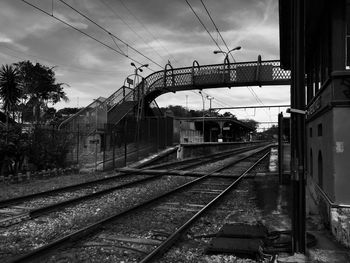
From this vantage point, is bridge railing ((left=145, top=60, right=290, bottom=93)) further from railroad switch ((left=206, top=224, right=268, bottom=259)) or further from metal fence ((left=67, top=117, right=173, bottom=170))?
railroad switch ((left=206, top=224, right=268, bottom=259))

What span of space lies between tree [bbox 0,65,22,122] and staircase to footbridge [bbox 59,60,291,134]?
6166mm

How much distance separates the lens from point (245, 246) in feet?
23.3

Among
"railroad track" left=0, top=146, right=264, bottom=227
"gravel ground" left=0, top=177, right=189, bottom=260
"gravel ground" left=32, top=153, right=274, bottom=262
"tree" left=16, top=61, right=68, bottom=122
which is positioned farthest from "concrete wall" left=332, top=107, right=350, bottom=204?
"tree" left=16, top=61, right=68, bottom=122

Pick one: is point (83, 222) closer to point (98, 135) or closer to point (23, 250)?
point (23, 250)

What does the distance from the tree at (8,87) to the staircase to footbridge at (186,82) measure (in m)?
6.17

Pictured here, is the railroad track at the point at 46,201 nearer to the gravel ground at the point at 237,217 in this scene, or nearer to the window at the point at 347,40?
the gravel ground at the point at 237,217

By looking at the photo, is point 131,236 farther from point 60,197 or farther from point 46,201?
point 60,197

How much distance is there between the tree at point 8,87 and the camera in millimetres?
24500

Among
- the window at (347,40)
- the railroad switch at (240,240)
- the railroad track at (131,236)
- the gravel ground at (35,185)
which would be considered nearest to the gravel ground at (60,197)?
the gravel ground at (35,185)

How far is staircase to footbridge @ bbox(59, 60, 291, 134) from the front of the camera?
33.8 metres

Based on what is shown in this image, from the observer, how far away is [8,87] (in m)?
24.6

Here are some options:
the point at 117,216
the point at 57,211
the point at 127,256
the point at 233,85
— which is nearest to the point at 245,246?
the point at 127,256

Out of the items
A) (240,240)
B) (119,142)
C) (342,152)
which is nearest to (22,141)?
(119,142)

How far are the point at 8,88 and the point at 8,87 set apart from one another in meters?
0.07
